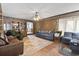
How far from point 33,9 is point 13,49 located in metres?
1.12

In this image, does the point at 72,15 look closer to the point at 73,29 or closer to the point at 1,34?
the point at 73,29

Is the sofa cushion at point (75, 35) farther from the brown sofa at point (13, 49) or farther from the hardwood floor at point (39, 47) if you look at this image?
the brown sofa at point (13, 49)

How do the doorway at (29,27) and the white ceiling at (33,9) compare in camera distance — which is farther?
the doorway at (29,27)

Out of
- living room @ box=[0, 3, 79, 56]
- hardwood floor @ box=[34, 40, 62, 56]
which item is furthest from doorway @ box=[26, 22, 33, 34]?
hardwood floor @ box=[34, 40, 62, 56]

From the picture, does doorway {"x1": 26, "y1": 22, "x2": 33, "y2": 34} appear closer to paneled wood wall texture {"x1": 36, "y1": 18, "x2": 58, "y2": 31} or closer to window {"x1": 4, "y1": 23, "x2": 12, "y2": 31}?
paneled wood wall texture {"x1": 36, "y1": 18, "x2": 58, "y2": 31}

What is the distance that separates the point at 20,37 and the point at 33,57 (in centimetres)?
61

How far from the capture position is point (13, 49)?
8.13ft

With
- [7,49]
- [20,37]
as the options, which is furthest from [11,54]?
[20,37]

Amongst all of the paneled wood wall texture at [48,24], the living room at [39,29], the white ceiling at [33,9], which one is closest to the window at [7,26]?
the living room at [39,29]

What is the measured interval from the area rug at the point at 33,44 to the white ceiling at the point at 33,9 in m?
0.55

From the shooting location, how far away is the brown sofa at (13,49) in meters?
2.37

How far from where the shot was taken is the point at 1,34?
7.79 ft

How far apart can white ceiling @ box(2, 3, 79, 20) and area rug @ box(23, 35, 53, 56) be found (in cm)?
55

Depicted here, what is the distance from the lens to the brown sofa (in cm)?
237
